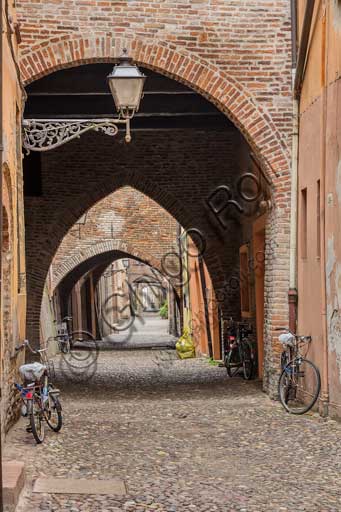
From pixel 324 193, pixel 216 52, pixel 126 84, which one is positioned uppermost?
pixel 216 52

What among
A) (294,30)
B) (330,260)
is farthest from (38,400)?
(294,30)

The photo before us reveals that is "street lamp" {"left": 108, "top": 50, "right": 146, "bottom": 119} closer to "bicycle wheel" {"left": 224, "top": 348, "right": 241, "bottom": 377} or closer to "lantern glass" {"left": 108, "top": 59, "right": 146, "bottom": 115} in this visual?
"lantern glass" {"left": 108, "top": 59, "right": 146, "bottom": 115}

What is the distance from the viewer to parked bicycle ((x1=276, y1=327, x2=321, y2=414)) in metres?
10.5

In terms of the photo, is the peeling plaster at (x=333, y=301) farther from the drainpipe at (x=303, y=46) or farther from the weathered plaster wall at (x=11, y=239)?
the weathered plaster wall at (x=11, y=239)

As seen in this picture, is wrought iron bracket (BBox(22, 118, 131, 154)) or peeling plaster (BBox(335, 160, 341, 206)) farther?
wrought iron bracket (BBox(22, 118, 131, 154))

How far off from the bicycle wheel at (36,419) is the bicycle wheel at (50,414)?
245 millimetres

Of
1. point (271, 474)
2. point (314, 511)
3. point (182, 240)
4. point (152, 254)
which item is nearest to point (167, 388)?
point (271, 474)

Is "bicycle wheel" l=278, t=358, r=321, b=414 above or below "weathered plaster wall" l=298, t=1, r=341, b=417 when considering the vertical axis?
below

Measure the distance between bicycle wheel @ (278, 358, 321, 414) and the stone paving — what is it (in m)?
0.19

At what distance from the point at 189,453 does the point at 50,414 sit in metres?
1.62

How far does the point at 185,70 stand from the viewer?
39.7ft

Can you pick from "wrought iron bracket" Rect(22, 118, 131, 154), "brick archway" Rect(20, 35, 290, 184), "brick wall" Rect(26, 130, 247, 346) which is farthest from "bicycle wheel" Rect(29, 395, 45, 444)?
"brick wall" Rect(26, 130, 247, 346)

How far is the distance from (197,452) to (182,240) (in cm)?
1920

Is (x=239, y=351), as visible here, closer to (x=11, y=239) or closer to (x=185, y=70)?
(x=185, y=70)
